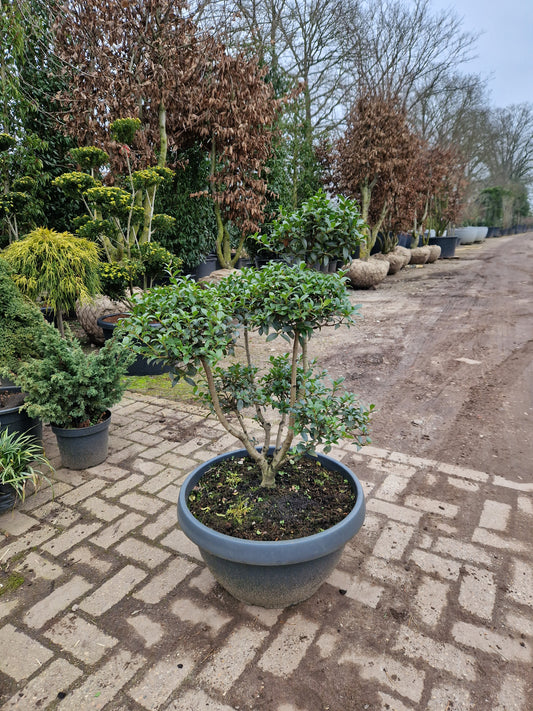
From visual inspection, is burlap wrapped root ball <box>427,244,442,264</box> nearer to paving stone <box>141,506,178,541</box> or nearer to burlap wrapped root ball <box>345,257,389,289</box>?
burlap wrapped root ball <box>345,257,389,289</box>

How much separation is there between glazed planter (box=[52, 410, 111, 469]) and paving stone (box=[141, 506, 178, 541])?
813 mm

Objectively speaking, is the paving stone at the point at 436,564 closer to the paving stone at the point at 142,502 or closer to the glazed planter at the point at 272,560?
the glazed planter at the point at 272,560

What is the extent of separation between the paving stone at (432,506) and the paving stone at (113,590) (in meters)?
1.58

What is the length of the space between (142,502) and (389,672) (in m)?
1.61

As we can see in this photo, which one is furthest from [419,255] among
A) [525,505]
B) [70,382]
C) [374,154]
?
[70,382]

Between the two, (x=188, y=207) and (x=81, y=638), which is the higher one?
(x=188, y=207)

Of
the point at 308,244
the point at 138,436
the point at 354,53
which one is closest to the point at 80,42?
the point at 138,436

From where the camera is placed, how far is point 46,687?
5.08ft

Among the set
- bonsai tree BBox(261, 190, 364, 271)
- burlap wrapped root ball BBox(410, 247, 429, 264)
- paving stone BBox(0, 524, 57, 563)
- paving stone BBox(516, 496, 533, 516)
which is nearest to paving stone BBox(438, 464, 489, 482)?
paving stone BBox(516, 496, 533, 516)

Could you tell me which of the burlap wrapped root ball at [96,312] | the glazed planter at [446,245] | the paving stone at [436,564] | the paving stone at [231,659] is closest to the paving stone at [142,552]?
the paving stone at [231,659]

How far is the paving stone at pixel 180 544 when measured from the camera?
87.0 inches

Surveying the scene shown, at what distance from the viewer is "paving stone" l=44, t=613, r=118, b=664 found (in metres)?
1.67

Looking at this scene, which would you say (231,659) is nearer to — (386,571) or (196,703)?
(196,703)

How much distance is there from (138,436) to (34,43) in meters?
6.36
